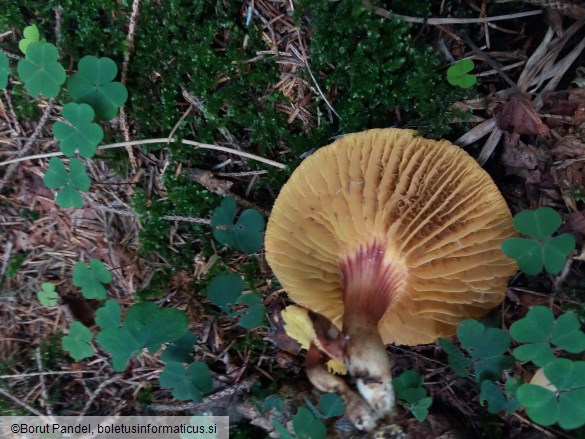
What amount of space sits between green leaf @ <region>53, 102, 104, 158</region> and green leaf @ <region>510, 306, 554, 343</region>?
1.80m

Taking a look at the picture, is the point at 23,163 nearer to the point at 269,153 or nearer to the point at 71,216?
the point at 71,216

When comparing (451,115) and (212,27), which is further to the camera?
(212,27)

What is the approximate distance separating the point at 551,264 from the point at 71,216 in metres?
2.11

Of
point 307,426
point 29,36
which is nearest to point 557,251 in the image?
point 307,426

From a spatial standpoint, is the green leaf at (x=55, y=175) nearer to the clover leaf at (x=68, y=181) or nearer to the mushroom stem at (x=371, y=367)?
the clover leaf at (x=68, y=181)

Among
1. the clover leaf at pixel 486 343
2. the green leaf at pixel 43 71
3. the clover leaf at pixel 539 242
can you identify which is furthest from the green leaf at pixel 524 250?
the green leaf at pixel 43 71

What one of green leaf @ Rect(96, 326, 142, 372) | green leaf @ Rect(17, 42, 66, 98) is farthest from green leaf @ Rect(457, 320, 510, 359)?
green leaf @ Rect(17, 42, 66, 98)

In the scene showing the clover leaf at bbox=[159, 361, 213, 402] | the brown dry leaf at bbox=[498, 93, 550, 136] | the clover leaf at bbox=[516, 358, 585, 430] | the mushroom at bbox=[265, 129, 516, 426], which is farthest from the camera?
the clover leaf at bbox=[159, 361, 213, 402]

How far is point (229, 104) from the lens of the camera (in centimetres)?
216

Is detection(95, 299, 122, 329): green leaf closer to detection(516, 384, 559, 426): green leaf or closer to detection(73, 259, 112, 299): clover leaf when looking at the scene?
detection(73, 259, 112, 299): clover leaf

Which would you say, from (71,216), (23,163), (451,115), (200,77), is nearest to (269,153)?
(200,77)

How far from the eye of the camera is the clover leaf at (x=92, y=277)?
7.21 feet

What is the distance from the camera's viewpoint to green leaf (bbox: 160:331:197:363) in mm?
2064

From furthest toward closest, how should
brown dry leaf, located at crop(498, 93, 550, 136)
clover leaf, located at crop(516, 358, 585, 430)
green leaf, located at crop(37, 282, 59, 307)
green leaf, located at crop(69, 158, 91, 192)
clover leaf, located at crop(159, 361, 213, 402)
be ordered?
1. green leaf, located at crop(37, 282, 59, 307)
2. green leaf, located at crop(69, 158, 91, 192)
3. clover leaf, located at crop(159, 361, 213, 402)
4. brown dry leaf, located at crop(498, 93, 550, 136)
5. clover leaf, located at crop(516, 358, 585, 430)
